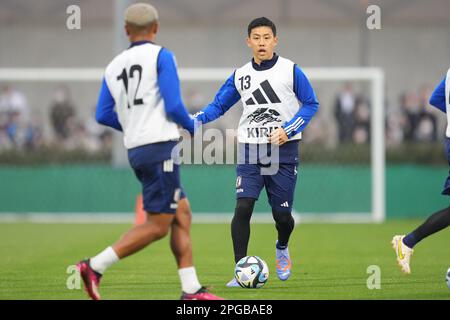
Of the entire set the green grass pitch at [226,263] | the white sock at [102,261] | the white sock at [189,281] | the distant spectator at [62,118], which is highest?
the distant spectator at [62,118]

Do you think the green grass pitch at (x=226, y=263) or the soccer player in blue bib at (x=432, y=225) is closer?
the green grass pitch at (x=226, y=263)

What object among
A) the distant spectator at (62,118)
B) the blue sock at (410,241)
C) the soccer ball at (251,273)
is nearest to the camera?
the soccer ball at (251,273)

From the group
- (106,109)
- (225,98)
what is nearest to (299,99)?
(225,98)

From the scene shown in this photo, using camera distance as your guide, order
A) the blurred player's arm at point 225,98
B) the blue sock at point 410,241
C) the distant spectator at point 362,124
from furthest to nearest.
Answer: the distant spectator at point 362,124 → the blurred player's arm at point 225,98 → the blue sock at point 410,241

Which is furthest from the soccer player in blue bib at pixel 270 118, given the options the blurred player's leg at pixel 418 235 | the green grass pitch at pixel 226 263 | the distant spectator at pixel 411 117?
the distant spectator at pixel 411 117

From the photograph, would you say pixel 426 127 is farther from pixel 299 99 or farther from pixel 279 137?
pixel 279 137

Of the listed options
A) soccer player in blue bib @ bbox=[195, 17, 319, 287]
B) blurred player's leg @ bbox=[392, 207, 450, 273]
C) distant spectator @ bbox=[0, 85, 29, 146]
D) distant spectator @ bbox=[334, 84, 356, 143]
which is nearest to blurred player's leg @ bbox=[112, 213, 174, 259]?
soccer player in blue bib @ bbox=[195, 17, 319, 287]

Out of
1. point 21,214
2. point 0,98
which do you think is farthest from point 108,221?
point 0,98

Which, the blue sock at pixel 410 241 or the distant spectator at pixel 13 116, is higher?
the distant spectator at pixel 13 116

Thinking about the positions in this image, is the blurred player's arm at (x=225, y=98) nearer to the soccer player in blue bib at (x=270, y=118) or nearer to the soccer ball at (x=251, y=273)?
the soccer player in blue bib at (x=270, y=118)

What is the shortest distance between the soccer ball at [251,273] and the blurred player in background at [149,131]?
1.06 metres

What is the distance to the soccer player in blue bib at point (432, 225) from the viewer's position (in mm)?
7879

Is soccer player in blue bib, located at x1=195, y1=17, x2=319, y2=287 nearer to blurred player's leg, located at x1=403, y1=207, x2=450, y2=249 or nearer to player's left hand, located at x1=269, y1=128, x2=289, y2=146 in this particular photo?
player's left hand, located at x1=269, y1=128, x2=289, y2=146
